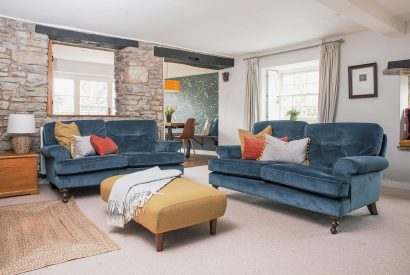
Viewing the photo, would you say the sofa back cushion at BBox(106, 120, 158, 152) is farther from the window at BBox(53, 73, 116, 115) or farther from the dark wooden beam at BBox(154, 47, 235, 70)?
the window at BBox(53, 73, 116, 115)

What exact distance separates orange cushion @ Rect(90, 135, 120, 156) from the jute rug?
96 cm

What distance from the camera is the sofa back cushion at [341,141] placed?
319 centimetres

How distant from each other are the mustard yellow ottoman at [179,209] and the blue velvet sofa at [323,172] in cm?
82

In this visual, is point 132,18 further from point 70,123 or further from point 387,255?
point 387,255

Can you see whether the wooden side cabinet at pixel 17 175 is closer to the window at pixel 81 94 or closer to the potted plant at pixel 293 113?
the potted plant at pixel 293 113

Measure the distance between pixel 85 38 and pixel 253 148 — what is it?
11.0ft

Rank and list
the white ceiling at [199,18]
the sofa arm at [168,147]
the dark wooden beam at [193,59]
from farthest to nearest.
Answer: the dark wooden beam at [193,59]
the sofa arm at [168,147]
the white ceiling at [199,18]

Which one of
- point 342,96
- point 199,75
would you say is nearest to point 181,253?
point 342,96

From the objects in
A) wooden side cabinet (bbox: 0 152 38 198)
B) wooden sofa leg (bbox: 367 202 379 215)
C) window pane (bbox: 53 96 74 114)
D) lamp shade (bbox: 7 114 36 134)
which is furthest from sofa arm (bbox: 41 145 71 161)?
window pane (bbox: 53 96 74 114)

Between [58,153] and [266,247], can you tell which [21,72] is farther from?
[266,247]

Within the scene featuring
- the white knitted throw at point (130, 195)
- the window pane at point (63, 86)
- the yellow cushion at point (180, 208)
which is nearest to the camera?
the yellow cushion at point (180, 208)

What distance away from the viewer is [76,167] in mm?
3674

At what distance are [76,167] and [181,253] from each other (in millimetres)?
2001

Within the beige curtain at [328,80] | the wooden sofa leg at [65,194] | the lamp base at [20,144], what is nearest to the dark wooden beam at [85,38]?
the lamp base at [20,144]
